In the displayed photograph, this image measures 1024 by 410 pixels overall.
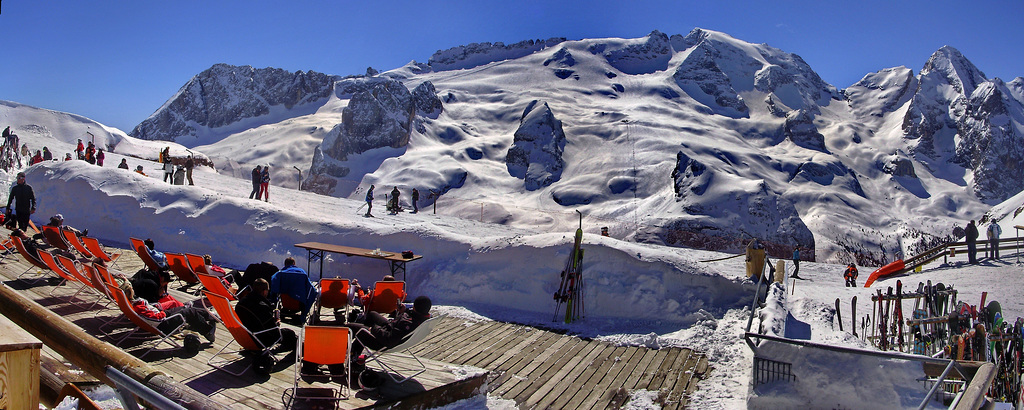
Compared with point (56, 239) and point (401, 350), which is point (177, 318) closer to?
point (401, 350)

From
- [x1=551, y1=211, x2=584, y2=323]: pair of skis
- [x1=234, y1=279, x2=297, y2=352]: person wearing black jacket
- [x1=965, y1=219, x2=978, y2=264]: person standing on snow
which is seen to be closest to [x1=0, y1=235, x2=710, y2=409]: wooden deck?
[x1=234, y1=279, x2=297, y2=352]: person wearing black jacket

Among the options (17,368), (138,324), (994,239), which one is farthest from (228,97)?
(17,368)

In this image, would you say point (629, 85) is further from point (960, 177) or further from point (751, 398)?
point (751, 398)

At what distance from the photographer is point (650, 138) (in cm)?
6525

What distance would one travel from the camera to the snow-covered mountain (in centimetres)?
4028

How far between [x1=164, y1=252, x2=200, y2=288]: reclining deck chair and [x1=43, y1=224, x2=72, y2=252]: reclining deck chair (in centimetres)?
221

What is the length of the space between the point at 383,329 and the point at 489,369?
2004 millimetres

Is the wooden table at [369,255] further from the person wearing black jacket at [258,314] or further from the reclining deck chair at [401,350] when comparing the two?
the person wearing black jacket at [258,314]

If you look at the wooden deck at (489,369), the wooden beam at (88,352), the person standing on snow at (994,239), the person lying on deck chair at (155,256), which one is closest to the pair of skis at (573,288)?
the wooden deck at (489,369)

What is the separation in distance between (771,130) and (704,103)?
13.6m

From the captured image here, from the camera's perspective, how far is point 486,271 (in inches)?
436

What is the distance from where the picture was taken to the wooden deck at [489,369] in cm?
507

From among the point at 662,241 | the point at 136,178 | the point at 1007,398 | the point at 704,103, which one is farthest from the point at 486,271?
the point at 704,103

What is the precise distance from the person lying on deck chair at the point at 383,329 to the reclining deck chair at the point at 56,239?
730 cm
